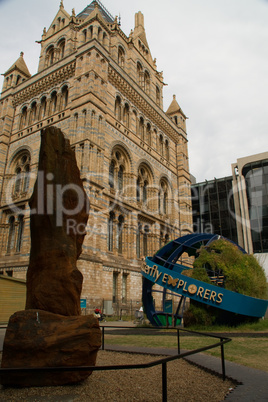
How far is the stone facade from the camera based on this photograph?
22797 millimetres

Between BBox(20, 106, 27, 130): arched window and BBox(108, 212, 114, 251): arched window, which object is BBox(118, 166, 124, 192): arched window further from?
BBox(20, 106, 27, 130): arched window

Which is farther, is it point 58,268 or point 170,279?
point 170,279

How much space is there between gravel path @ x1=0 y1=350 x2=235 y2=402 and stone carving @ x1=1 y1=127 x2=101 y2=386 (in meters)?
0.19

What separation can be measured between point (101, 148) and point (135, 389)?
20.1 meters

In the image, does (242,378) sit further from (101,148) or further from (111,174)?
(111,174)

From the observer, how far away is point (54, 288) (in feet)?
17.1

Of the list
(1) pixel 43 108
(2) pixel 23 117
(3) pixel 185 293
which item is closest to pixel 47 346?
(3) pixel 185 293

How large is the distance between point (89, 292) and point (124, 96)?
19271 millimetres

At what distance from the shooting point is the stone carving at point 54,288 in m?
4.58

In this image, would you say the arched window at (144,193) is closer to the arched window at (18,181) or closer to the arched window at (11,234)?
the arched window at (18,181)

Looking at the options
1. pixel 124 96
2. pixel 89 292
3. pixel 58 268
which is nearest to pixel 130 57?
pixel 124 96

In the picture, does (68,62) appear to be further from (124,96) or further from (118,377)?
(118,377)

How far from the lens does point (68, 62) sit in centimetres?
2772

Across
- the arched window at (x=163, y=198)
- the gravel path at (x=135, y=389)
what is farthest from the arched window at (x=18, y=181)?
the gravel path at (x=135, y=389)
